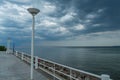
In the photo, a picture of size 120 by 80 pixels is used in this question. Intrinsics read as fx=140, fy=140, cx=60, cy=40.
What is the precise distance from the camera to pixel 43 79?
6008 millimetres

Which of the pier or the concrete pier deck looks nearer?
the pier

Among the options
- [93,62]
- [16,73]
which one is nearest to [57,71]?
[16,73]

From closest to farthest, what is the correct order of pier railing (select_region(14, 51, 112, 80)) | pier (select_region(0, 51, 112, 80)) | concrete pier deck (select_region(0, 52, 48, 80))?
1. pier railing (select_region(14, 51, 112, 80))
2. pier (select_region(0, 51, 112, 80))
3. concrete pier deck (select_region(0, 52, 48, 80))

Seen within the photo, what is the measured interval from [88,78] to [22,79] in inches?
332

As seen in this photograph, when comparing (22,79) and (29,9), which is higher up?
(29,9)

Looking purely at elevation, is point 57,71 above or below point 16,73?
above

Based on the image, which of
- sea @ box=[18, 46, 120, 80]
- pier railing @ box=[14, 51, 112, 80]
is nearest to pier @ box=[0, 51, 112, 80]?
pier railing @ box=[14, 51, 112, 80]

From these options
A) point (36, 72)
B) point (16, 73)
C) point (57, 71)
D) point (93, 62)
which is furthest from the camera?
point (93, 62)

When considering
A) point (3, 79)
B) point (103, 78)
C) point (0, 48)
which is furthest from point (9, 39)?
point (103, 78)

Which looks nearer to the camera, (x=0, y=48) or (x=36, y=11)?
(x=36, y=11)

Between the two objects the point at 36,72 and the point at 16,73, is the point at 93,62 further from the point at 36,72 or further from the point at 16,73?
the point at 16,73

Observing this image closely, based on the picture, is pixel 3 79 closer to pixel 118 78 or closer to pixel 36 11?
pixel 36 11

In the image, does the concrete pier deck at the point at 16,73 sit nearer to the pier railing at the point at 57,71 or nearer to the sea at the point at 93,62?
the pier railing at the point at 57,71

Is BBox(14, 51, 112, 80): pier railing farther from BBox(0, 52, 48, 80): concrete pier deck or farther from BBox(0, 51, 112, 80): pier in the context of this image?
BBox(0, 52, 48, 80): concrete pier deck
